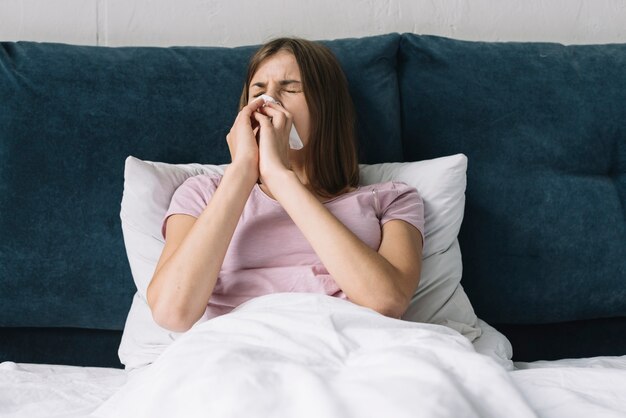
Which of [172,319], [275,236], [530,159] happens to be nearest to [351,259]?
[275,236]

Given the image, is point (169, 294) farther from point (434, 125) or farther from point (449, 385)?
point (434, 125)

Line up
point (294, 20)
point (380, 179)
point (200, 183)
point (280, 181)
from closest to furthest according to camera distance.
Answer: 1. point (280, 181)
2. point (200, 183)
3. point (380, 179)
4. point (294, 20)

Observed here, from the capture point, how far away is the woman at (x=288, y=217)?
1.37 m

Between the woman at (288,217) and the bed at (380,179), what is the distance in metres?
0.11

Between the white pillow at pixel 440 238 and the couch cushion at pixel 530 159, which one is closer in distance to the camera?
the white pillow at pixel 440 238

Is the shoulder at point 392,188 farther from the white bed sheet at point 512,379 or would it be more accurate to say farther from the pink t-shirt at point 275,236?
the white bed sheet at point 512,379

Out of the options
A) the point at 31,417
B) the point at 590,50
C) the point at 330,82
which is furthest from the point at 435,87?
the point at 31,417

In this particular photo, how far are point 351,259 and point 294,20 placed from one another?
89cm

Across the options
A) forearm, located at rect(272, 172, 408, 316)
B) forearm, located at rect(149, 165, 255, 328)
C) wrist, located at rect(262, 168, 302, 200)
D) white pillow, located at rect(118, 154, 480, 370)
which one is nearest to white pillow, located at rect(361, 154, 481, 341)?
white pillow, located at rect(118, 154, 480, 370)

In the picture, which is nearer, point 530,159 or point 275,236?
point 275,236

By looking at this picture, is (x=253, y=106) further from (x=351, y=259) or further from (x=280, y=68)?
(x=351, y=259)

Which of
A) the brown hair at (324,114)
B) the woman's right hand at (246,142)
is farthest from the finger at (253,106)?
the brown hair at (324,114)

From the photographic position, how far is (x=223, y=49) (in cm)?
179

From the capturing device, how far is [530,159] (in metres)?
1.79
